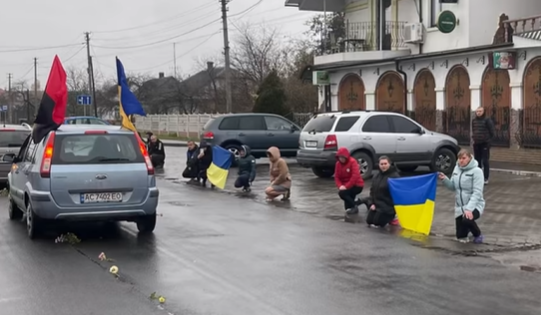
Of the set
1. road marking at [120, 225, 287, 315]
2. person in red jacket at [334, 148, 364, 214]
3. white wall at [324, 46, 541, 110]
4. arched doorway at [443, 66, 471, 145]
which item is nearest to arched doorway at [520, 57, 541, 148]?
white wall at [324, 46, 541, 110]

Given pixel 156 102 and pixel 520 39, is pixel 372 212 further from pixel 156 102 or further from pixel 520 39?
pixel 156 102

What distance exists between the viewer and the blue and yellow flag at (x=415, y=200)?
36.7 feet

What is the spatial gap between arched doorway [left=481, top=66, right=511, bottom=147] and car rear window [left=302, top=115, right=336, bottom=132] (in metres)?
6.99

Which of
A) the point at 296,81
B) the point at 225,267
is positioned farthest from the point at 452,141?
the point at 296,81

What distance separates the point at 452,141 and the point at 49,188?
42.4 feet

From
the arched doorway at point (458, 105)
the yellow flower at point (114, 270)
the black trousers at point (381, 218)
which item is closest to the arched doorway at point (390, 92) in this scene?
the arched doorway at point (458, 105)

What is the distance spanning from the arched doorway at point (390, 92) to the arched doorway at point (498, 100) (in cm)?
468

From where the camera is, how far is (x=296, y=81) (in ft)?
160

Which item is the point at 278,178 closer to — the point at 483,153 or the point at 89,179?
the point at 483,153

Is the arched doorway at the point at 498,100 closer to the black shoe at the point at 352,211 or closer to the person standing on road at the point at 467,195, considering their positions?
the black shoe at the point at 352,211

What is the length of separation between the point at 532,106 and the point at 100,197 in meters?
16.2

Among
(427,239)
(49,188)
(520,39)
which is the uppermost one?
(520,39)

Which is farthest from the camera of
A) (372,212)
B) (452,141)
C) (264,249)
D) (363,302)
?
(452,141)

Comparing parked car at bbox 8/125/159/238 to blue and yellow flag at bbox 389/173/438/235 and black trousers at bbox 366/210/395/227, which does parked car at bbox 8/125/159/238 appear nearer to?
black trousers at bbox 366/210/395/227
